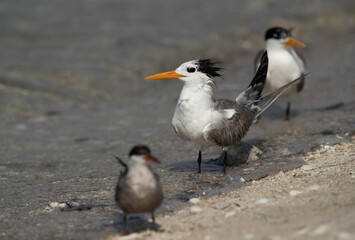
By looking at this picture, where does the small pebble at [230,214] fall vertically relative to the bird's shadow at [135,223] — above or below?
above

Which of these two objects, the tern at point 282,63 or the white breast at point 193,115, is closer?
the white breast at point 193,115

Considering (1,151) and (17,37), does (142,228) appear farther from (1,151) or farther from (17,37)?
(17,37)

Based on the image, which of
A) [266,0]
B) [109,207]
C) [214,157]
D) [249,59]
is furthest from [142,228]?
[266,0]

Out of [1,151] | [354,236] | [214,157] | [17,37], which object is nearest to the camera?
[354,236]

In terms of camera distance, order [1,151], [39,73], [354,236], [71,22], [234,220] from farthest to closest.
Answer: [71,22] < [39,73] < [1,151] < [234,220] < [354,236]

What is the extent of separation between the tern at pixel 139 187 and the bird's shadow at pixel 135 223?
22 cm

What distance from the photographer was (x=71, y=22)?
12406 mm

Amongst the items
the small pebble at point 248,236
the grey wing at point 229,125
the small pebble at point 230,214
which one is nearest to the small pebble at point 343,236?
the small pebble at point 248,236

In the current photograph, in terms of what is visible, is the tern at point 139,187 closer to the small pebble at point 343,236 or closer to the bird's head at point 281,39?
the small pebble at point 343,236

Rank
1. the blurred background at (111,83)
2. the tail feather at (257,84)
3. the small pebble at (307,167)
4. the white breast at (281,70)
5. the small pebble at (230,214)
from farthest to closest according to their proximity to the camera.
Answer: the white breast at (281,70) → the tail feather at (257,84) → the blurred background at (111,83) → the small pebble at (307,167) → the small pebble at (230,214)

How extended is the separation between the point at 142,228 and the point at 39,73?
6703mm

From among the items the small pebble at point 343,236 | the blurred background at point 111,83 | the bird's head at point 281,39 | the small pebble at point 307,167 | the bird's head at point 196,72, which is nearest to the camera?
the small pebble at point 343,236

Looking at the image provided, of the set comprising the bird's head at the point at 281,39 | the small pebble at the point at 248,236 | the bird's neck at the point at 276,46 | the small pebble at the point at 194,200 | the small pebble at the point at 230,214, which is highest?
the bird's head at the point at 281,39

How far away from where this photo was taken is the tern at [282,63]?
7.12 m
